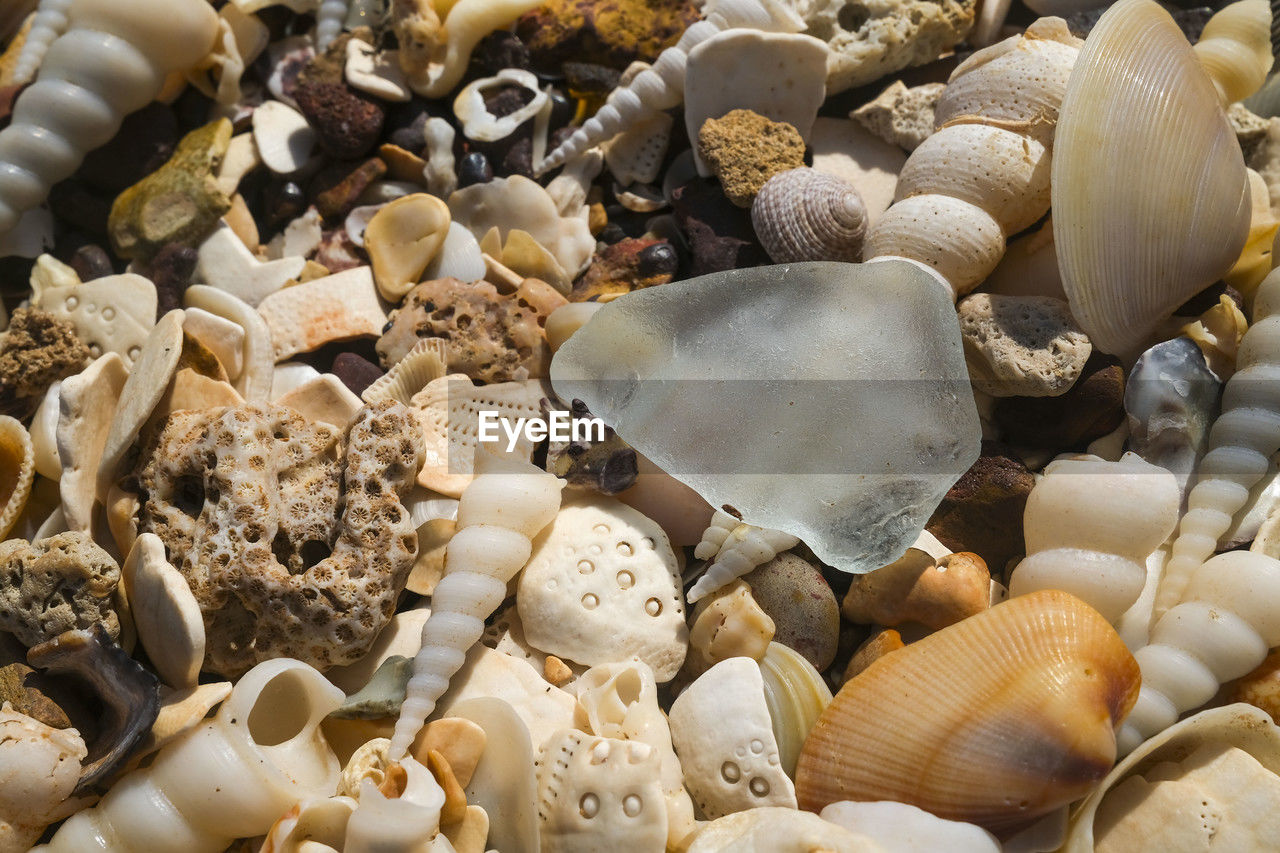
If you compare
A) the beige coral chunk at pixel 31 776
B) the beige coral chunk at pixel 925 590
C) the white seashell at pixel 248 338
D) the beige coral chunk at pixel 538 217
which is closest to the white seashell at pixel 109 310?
the white seashell at pixel 248 338

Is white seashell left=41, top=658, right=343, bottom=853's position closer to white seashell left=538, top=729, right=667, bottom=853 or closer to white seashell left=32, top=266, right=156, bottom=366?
white seashell left=538, top=729, right=667, bottom=853

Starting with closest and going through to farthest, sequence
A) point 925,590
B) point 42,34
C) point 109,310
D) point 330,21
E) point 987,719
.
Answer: point 987,719
point 925,590
point 109,310
point 42,34
point 330,21

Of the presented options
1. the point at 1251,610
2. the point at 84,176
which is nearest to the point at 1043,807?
the point at 1251,610

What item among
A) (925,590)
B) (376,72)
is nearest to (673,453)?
(925,590)

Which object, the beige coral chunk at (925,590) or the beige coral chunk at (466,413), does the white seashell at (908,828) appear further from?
the beige coral chunk at (466,413)

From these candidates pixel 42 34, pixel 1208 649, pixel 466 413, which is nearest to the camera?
pixel 1208 649

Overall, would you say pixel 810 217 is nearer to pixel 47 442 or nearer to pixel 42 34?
pixel 47 442

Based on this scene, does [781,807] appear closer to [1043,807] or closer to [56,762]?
[1043,807]
